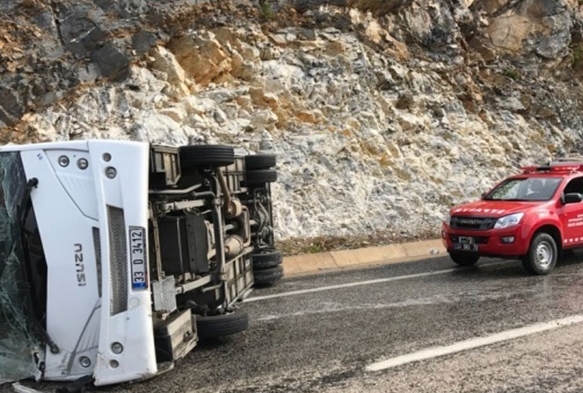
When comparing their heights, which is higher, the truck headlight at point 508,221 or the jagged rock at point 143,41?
the jagged rock at point 143,41

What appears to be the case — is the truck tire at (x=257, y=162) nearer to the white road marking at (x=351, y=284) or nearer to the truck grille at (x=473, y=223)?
the white road marking at (x=351, y=284)

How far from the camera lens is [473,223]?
938cm

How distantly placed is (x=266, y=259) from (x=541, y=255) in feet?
13.8

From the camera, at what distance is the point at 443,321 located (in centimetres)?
641

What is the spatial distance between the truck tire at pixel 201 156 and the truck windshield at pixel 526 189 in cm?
608

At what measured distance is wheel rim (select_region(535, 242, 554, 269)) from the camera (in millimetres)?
9203

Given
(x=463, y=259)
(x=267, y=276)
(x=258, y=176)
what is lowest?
(x=463, y=259)

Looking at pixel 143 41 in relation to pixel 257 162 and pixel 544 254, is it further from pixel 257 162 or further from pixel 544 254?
pixel 544 254

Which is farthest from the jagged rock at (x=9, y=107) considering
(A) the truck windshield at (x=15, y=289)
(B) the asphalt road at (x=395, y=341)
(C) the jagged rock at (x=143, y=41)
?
(A) the truck windshield at (x=15, y=289)

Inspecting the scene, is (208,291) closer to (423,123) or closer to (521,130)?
(423,123)

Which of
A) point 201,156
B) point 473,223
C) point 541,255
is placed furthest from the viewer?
point 473,223

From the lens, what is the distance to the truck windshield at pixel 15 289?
4523 mm

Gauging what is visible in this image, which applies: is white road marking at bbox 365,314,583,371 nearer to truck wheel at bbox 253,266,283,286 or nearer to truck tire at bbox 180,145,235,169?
truck tire at bbox 180,145,235,169

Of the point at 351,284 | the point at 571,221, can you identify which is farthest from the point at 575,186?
the point at 351,284
